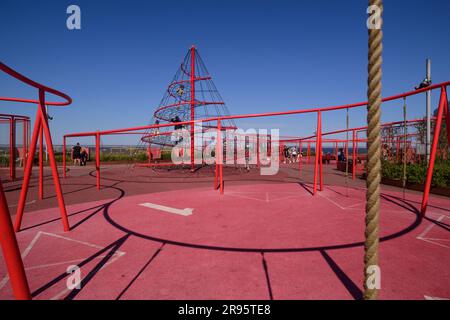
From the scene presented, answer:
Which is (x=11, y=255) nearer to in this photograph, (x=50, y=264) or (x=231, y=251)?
(x=50, y=264)

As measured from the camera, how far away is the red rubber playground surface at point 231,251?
2.06 meters

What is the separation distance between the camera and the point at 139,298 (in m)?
1.95

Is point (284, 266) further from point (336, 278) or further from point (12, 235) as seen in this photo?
point (12, 235)

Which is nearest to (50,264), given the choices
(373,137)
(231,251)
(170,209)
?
(231,251)

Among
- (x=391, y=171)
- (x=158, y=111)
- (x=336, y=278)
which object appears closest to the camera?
(x=336, y=278)

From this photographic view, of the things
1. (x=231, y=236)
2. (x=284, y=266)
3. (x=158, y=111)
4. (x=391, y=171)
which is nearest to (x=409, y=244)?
(x=284, y=266)

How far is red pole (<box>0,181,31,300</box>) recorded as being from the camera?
1432mm

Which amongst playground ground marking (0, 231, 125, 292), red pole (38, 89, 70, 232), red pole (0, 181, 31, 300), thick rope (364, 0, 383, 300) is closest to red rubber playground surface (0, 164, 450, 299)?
playground ground marking (0, 231, 125, 292)

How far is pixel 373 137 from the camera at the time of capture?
0.96 meters

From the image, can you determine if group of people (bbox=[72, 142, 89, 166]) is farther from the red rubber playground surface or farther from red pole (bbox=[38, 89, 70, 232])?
red pole (bbox=[38, 89, 70, 232])

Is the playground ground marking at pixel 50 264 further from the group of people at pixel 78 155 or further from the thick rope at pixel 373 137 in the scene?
the group of people at pixel 78 155

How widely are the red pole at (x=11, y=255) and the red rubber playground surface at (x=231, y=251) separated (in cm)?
61

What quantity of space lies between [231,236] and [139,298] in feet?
5.33

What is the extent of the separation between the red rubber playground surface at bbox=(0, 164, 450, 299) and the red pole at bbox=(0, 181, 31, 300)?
2.00ft
